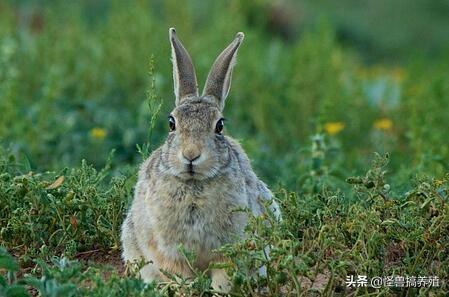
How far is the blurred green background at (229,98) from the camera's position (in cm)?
797

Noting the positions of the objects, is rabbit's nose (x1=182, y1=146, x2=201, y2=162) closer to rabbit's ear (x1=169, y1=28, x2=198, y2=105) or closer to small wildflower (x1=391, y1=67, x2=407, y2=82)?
rabbit's ear (x1=169, y1=28, x2=198, y2=105)

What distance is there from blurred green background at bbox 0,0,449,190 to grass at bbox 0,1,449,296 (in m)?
0.02

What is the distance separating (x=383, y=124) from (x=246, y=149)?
2.01 meters

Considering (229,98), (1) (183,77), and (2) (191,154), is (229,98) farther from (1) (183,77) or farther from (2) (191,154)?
(2) (191,154)

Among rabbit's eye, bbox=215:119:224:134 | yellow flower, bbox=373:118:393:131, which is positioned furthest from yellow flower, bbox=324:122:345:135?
rabbit's eye, bbox=215:119:224:134

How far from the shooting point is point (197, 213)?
500 centimetres

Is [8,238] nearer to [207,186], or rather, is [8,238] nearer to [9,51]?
[207,186]

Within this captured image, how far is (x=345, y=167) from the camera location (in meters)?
8.12

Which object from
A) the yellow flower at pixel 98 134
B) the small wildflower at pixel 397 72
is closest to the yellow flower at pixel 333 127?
the yellow flower at pixel 98 134

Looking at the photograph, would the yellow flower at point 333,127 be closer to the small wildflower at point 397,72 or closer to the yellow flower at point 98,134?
the yellow flower at point 98,134

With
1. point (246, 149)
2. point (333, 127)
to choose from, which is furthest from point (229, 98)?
point (246, 149)

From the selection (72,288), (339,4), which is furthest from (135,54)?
(339,4)

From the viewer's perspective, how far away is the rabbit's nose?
195 inches

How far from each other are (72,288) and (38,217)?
1338mm
